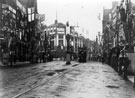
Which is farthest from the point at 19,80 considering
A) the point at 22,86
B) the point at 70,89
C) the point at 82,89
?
the point at 82,89

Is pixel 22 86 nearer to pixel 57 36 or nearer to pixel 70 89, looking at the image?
pixel 70 89

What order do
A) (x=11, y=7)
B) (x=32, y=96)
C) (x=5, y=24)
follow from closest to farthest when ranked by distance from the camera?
(x=32, y=96)
(x=5, y=24)
(x=11, y=7)

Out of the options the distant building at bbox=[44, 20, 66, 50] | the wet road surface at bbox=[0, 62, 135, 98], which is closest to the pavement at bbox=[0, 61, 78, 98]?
the wet road surface at bbox=[0, 62, 135, 98]

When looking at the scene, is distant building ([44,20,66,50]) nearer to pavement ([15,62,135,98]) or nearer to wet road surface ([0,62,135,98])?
wet road surface ([0,62,135,98])

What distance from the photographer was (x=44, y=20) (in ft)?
254

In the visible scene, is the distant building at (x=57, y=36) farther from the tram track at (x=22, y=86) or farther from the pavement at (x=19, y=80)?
the tram track at (x=22, y=86)

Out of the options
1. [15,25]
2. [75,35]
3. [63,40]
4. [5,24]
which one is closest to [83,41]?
[75,35]

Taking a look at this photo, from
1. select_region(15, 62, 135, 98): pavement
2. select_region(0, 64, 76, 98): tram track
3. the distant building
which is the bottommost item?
select_region(15, 62, 135, 98): pavement

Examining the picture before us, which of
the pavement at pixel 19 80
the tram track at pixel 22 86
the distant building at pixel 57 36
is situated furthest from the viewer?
the distant building at pixel 57 36

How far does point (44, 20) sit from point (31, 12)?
46.6 ft

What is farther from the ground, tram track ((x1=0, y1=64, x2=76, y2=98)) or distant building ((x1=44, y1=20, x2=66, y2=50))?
distant building ((x1=44, y1=20, x2=66, y2=50))

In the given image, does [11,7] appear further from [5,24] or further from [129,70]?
[129,70]

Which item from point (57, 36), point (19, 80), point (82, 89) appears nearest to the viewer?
point (82, 89)

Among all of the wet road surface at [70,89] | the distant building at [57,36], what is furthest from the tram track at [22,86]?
the distant building at [57,36]
